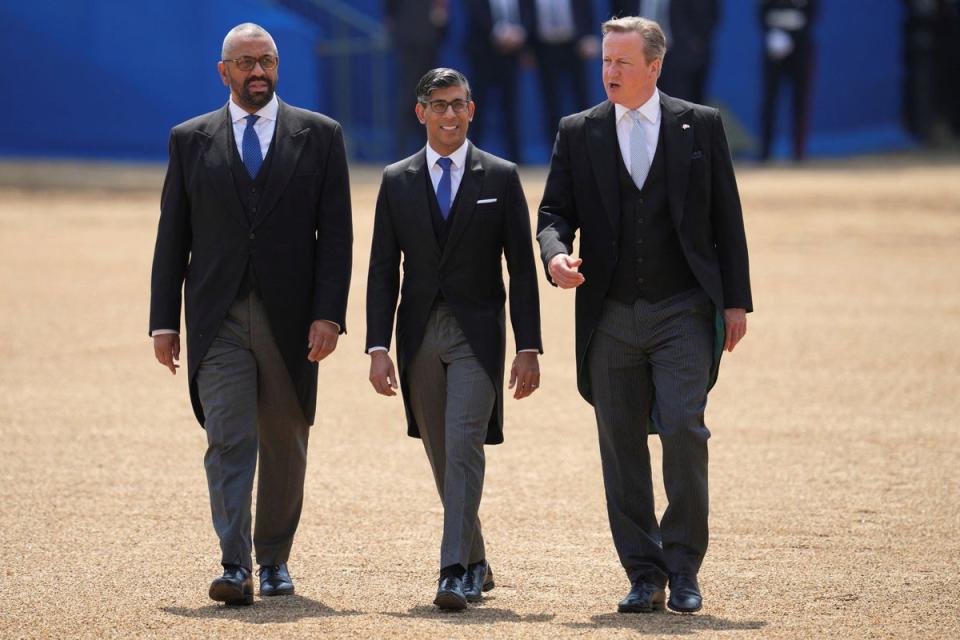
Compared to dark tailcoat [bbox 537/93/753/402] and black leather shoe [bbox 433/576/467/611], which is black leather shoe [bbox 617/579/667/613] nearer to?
black leather shoe [bbox 433/576/467/611]

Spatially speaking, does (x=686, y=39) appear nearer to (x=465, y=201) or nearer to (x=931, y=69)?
(x=931, y=69)

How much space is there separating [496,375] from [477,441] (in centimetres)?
24

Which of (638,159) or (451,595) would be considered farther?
(638,159)

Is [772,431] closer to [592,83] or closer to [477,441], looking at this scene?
[477,441]

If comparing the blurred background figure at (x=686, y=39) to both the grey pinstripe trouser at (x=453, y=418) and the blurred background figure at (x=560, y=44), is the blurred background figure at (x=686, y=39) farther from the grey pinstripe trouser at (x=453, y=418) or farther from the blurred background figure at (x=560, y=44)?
the grey pinstripe trouser at (x=453, y=418)

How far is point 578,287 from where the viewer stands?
575 centimetres

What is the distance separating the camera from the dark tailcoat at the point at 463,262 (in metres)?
5.79

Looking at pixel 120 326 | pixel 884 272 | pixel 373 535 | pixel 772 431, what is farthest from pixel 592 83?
pixel 373 535

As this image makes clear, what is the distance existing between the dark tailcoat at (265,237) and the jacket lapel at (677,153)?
44.5 inches

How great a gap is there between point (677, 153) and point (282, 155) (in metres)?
1.36

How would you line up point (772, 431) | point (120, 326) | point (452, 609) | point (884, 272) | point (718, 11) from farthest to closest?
point (718, 11) < point (884, 272) < point (120, 326) < point (772, 431) < point (452, 609)

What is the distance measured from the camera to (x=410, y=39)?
61.6 feet

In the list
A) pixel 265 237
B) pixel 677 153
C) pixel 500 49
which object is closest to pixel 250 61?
pixel 265 237

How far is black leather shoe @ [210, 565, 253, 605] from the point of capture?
561cm
